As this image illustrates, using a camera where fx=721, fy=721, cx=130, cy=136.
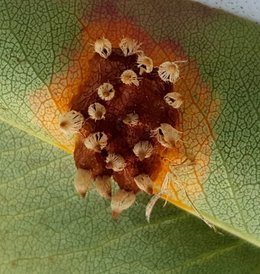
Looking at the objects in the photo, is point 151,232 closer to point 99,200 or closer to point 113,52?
point 99,200

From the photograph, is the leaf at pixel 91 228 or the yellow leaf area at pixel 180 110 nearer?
the yellow leaf area at pixel 180 110

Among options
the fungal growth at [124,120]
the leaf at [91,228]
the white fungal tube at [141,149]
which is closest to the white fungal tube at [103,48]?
the fungal growth at [124,120]

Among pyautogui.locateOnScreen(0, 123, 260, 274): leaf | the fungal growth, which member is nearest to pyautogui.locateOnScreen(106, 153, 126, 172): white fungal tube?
the fungal growth

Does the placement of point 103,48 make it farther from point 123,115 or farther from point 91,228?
point 91,228

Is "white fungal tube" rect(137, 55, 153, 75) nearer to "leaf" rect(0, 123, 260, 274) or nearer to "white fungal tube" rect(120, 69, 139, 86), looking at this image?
"white fungal tube" rect(120, 69, 139, 86)

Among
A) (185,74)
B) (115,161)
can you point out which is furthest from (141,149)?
(185,74)

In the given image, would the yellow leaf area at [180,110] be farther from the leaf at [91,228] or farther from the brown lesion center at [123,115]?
the leaf at [91,228]
